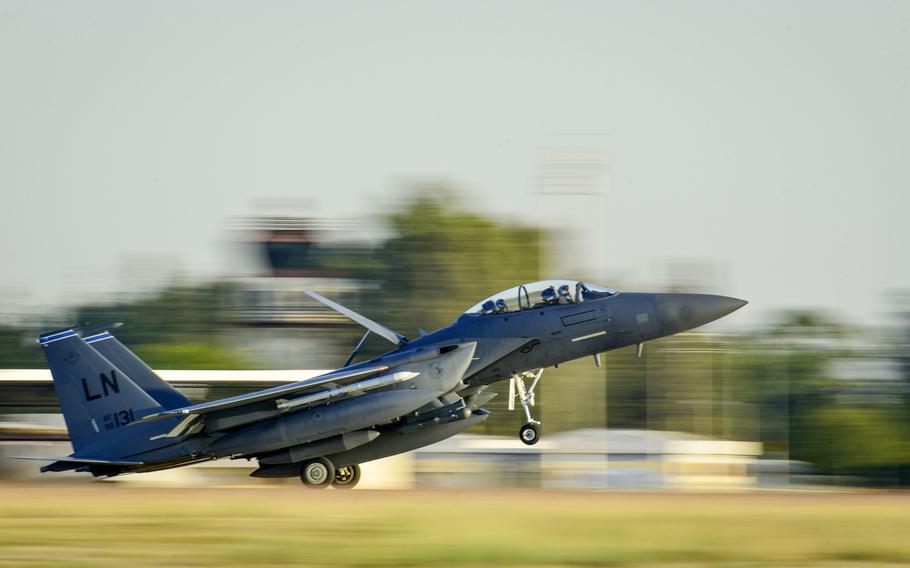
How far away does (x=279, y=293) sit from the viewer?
64.8m

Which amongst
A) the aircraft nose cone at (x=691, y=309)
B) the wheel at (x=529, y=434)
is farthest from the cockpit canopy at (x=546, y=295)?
the wheel at (x=529, y=434)

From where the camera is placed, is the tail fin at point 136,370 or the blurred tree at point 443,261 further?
the blurred tree at point 443,261

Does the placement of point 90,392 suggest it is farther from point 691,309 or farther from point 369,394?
point 691,309

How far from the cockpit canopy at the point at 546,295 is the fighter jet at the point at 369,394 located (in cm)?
2

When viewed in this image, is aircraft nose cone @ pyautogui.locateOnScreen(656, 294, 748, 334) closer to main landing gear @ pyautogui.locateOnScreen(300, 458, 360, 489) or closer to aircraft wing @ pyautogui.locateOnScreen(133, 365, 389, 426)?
aircraft wing @ pyautogui.locateOnScreen(133, 365, 389, 426)

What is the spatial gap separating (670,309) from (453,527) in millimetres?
7327

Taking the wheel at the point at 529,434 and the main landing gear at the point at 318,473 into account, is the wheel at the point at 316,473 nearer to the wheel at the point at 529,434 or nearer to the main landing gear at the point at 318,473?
the main landing gear at the point at 318,473

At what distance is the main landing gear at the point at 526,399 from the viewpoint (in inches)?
733

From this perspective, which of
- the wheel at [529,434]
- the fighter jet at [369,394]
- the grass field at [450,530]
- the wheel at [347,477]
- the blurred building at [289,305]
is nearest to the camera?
the grass field at [450,530]

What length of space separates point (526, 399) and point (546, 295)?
5.82 ft

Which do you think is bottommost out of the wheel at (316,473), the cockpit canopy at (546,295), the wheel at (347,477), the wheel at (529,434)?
the wheel at (347,477)

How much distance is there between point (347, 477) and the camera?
20031 millimetres

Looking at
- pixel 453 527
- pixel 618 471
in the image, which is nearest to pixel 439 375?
pixel 453 527

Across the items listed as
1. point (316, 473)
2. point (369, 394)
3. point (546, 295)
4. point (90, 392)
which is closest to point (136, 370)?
point (90, 392)
